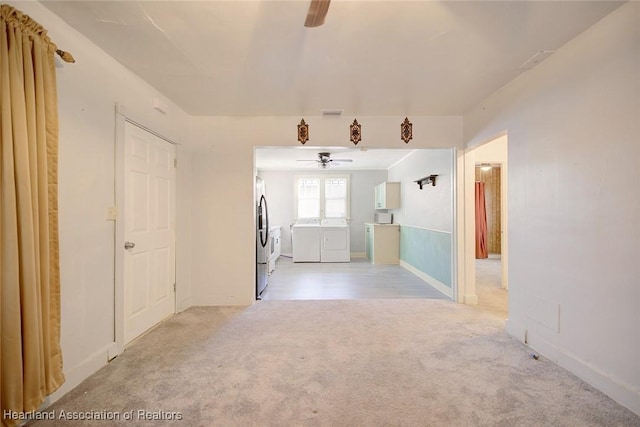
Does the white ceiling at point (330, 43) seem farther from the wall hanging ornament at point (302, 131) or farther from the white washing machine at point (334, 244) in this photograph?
the white washing machine at point (334, 244)

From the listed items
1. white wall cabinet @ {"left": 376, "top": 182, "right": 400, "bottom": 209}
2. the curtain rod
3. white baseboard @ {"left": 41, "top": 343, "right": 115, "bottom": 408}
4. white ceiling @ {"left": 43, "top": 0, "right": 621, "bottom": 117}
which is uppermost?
white ceiling @ {"left": 43, "top": 0, "right": 621, "bottom": 117}

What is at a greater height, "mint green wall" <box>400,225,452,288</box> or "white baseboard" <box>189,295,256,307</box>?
"mint green wall" <box>400,225,452,288</box>

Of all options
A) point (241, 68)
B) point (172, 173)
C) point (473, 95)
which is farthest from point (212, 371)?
point (473, 95)

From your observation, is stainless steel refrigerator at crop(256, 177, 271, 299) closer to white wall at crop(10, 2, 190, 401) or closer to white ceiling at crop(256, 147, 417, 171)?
white ceiling at crop(256, 147, 417, 171)

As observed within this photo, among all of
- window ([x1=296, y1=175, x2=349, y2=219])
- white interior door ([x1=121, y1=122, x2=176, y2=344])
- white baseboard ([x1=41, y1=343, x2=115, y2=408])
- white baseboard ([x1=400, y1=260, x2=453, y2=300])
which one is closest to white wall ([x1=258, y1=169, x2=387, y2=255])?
window ([x1=296, y1=175, x2=349, y2=219])

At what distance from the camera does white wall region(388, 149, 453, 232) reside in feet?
12.7

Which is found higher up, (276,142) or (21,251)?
(276,142)

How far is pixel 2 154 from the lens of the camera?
4.15 ft

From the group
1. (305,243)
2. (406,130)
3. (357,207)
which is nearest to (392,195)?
(357,207)

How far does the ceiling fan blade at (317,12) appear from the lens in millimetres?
1158

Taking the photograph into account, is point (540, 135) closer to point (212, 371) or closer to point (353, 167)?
point (212, 371)

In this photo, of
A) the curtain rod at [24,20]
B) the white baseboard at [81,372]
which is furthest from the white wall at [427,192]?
the curtain rod at [24,20]

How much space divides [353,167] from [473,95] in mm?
4189

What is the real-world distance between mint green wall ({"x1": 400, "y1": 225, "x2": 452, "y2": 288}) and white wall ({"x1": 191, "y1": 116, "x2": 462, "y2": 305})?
1529mm
